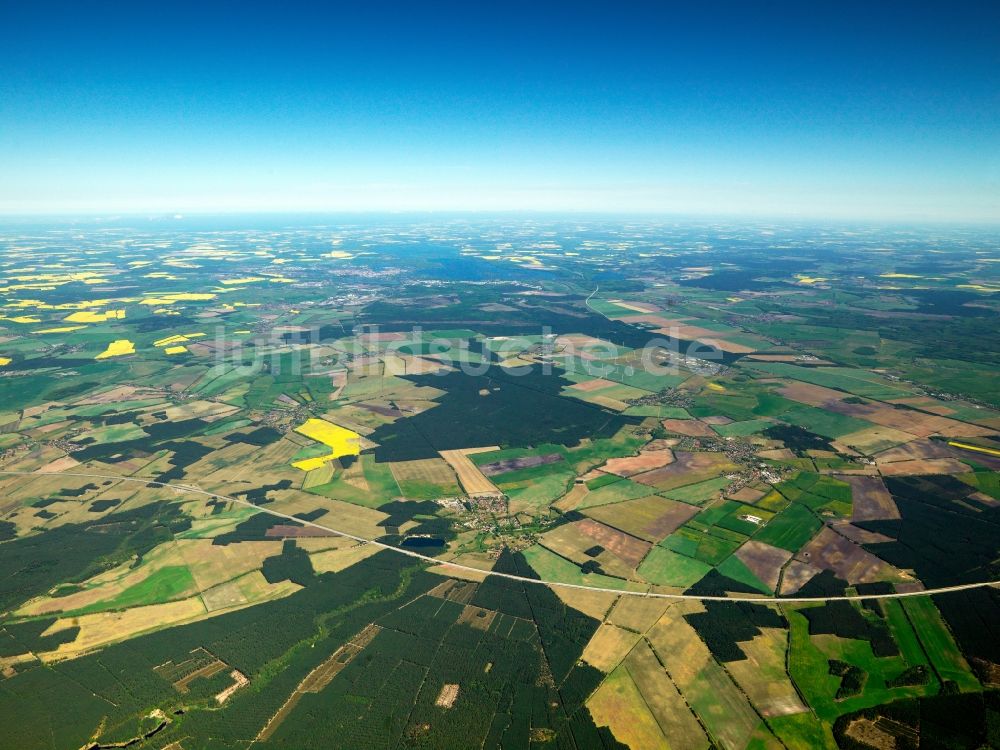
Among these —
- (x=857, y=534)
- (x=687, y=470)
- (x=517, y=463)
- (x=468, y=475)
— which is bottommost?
(x=468, y=475)

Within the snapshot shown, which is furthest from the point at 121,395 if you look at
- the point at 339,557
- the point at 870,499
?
the point at 870,499

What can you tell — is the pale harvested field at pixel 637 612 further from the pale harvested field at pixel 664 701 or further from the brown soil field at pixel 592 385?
the brown soil field at pixel 592 385

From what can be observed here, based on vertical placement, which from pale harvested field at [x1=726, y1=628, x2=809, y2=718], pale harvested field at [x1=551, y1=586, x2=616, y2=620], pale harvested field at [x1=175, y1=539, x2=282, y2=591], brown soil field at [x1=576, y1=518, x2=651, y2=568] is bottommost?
pale harvested field at [x1=175, y1=539, x2=282, y2=591]

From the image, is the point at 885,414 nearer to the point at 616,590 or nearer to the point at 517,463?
the point at 517,463

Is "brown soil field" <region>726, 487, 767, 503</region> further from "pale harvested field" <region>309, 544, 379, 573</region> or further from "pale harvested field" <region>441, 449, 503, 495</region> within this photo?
"pale harvested field" <region>309, 544, 379, 573</region>

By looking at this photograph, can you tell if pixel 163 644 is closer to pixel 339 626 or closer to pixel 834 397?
pixel 339 626

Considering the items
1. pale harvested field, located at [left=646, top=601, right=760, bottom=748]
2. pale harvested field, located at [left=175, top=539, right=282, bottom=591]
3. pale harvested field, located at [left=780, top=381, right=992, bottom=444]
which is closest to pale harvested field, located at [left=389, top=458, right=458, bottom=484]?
pale harvested field, located at [left=175, top=539, right=282, bottom=591]

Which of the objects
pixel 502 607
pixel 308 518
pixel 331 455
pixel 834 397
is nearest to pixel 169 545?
pixel 308 518
